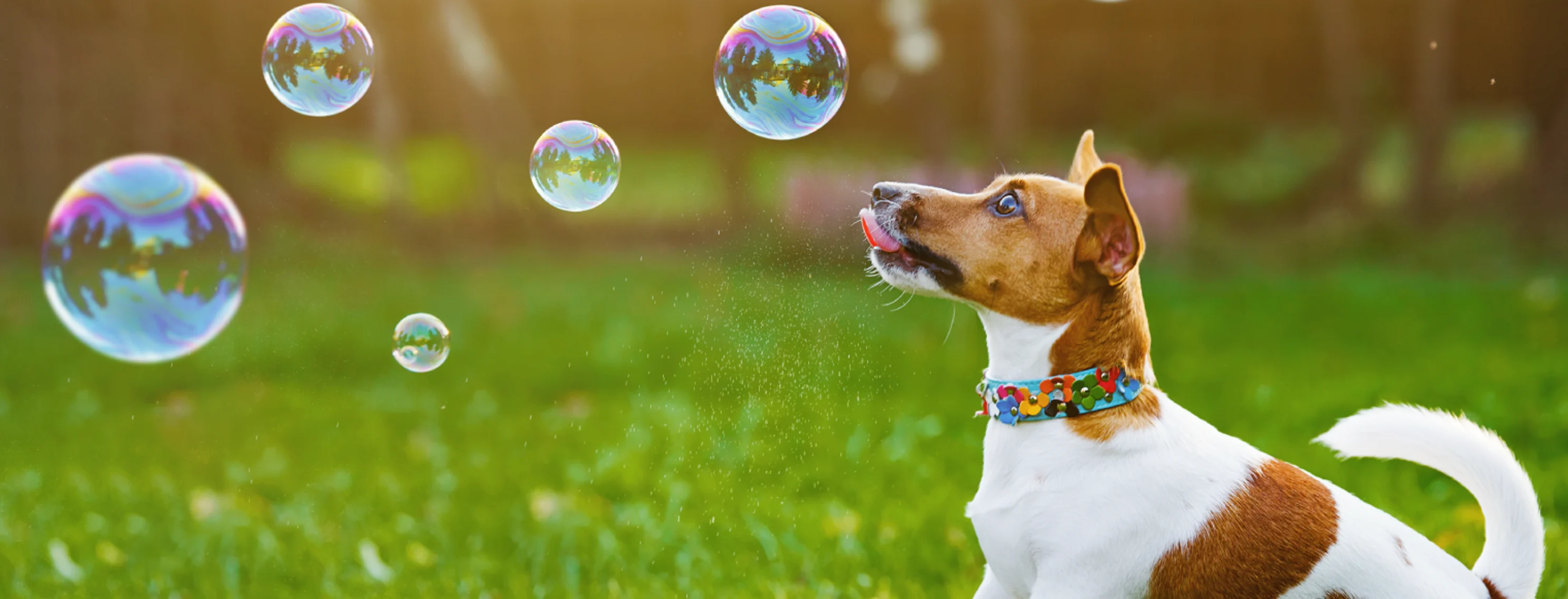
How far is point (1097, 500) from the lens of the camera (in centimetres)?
269

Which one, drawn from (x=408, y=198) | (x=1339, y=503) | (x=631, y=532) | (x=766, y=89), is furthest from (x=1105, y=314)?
(x=408, y=198)

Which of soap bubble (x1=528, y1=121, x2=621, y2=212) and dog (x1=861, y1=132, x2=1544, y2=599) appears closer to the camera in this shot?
dog (x1=861, y1=132, x2=1544, y2=599)

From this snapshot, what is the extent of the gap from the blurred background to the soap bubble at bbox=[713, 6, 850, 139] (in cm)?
145

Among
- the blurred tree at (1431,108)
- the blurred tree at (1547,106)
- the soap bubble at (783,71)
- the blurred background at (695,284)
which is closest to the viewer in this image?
the soap bubble at (783,71)

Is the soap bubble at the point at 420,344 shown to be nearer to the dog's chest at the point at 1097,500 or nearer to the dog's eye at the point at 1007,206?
the dog's eye at the point at 1007,206

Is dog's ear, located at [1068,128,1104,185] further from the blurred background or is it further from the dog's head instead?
the blurred background

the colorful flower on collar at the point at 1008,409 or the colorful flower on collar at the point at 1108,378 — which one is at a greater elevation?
the colorful flower on collar at the point at 1108,378

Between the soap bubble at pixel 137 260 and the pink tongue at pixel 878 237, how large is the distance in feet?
7.26

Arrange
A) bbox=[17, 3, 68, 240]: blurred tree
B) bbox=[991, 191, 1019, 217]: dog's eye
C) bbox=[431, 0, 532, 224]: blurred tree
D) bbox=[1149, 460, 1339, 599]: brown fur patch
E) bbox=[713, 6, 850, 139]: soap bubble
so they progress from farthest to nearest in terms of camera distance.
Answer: bbox=[431, 0, 532, 224]: blurred tree, bbox=[17, 3, 68, 240]: blurred tree, bbox=[713, 6, 850, 139]: soap bubble, bbox=[991, 191, 1019, 217]: dog's eye, bbox=[1149, 460, 1339, 599]: brown fur patch

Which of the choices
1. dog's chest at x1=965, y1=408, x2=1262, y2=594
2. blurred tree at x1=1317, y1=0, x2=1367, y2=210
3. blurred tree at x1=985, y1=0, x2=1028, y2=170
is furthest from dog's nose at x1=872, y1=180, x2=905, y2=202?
blurred tree at x1=1317, y1=0, x2=1367, y2=210

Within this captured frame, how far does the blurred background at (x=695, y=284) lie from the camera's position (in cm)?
499

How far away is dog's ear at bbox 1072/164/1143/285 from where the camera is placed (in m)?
2.75

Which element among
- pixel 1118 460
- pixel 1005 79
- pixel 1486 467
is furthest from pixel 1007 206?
pixel 1005 79

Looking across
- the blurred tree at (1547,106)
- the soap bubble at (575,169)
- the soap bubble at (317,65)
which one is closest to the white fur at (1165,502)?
the soap bubble at (575,169)
